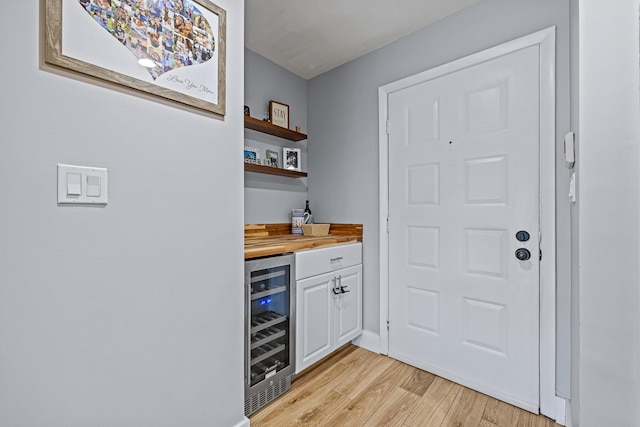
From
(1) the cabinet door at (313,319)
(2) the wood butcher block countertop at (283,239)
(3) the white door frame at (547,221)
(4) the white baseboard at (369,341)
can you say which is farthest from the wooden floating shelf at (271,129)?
(4) the white baseboard at (369,341)

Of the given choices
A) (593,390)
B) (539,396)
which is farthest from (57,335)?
(539,396)

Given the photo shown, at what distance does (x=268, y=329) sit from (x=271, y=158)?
1394 mm

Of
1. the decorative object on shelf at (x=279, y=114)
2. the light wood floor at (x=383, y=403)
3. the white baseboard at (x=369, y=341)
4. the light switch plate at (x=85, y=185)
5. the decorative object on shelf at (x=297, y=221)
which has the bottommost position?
the light wood floor at (x=383, y=403)

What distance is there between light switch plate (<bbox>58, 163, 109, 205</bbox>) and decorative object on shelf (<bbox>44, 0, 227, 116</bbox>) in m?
0.31

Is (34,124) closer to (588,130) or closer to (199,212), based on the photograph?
(199,212)

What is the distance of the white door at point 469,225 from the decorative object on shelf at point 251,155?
106 centimetres

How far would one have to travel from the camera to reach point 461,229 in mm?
1850

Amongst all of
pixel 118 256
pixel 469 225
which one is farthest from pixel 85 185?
pixel 469 225

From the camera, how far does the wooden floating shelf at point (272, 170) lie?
2.16 metres

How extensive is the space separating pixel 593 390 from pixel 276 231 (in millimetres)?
2058

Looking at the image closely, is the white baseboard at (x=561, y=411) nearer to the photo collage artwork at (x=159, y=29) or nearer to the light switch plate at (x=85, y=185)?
the light switch plate at (x=85, y=185)

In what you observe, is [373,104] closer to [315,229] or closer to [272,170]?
[272,170]

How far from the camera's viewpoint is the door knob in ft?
5.30

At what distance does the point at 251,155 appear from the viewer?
2.27m
